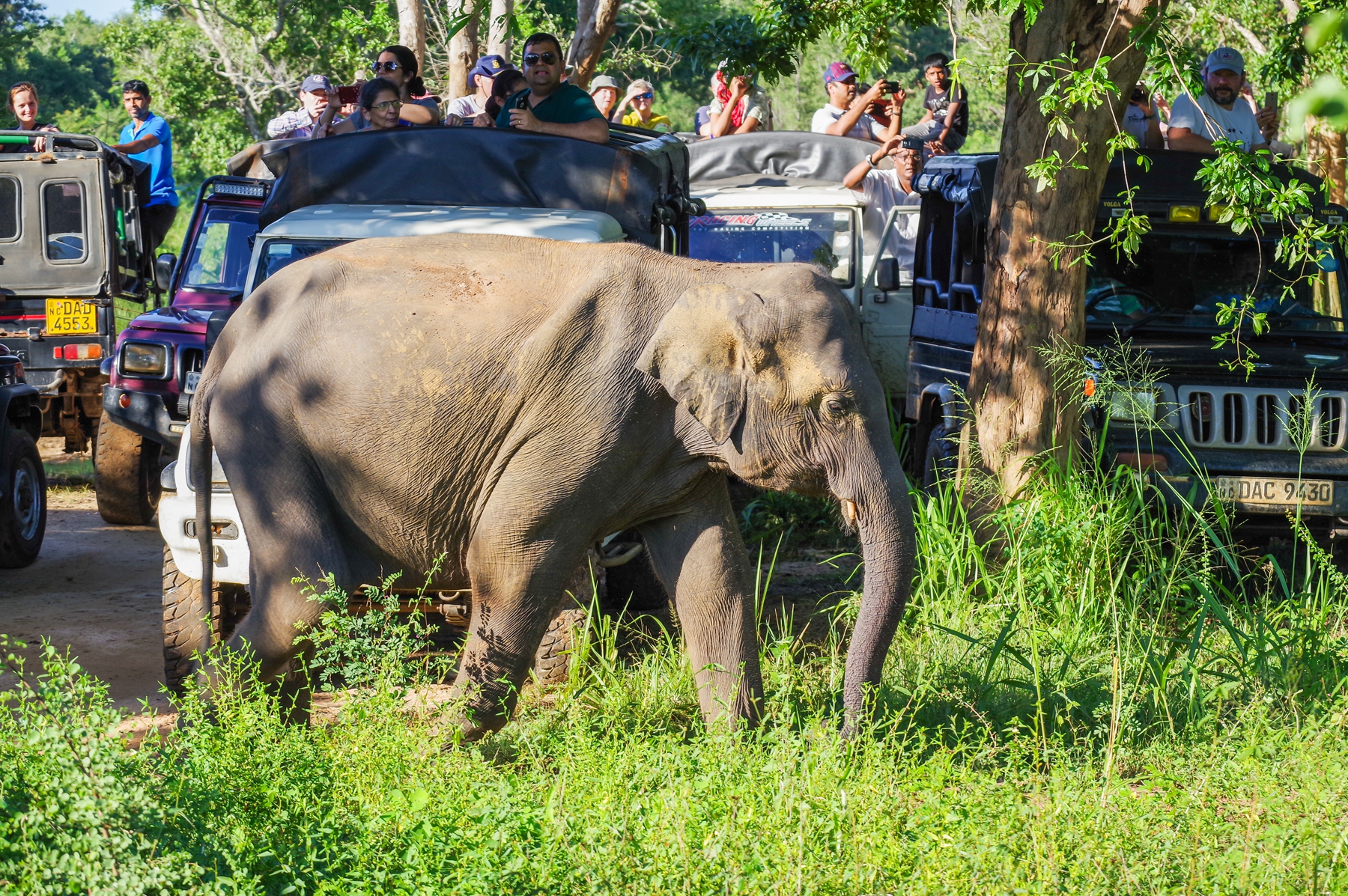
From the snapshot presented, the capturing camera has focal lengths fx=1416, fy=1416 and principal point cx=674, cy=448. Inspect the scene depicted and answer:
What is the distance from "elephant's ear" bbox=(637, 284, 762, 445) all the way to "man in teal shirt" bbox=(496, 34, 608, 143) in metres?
3.98

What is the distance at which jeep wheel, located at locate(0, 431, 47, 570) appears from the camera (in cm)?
836

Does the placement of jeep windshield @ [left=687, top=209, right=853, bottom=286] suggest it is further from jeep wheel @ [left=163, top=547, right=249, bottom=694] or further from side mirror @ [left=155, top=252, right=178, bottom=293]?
jeep wheel @ [left=163, top=547, right=249, bottom=694]

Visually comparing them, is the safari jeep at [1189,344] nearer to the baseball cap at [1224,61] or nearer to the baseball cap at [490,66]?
the baseball cap at [1224,61]

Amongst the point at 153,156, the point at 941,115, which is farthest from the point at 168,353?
the point at 941,115

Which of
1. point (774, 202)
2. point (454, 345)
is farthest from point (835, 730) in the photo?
point (774, 202)

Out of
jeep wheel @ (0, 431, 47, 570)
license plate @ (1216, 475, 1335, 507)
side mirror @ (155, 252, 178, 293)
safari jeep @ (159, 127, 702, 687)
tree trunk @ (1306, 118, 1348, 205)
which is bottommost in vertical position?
jeep wheel @ (0, 431, 47, 570)

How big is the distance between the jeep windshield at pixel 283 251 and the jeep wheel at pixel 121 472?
3692 mm

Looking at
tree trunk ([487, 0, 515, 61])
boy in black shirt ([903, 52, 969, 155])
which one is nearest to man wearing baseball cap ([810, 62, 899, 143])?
boy in black shirt ([903, 52, 969, 155])

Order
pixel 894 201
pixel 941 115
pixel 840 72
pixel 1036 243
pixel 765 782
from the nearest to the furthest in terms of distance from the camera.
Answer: pixel 765 782
pixel 1036 243
pixel 941 115
pixel 894 201
pixel 840 72

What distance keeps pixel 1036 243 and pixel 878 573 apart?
2.79 meters

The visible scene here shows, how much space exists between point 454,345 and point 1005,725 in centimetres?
234

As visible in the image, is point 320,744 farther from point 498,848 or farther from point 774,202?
point 774,202

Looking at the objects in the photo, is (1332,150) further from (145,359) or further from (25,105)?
(25,105)

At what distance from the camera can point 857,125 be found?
14.2m
